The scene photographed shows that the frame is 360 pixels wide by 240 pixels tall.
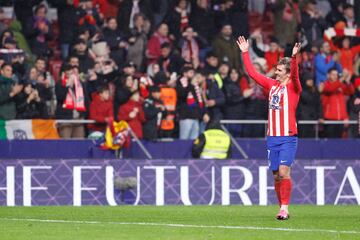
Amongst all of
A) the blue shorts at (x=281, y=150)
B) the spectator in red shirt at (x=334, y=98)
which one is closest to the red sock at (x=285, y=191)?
the blue shorts at (x=281, y=150)

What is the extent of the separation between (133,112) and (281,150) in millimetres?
7729

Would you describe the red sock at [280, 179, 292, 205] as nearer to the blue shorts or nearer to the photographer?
the blue shorts

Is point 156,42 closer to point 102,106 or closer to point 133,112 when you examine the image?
point 133,112

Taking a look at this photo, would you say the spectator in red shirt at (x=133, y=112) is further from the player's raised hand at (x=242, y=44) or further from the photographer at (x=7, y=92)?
the player's raised hand at (x=242, y=44)

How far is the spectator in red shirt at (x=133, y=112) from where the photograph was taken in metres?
23.0

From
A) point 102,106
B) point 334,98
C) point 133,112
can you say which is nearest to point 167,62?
point 133,112

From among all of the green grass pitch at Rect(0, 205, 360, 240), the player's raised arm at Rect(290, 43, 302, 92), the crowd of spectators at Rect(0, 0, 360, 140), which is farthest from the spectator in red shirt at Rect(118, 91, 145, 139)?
the player's raised arm at Rect(290, 43, 302, 92)

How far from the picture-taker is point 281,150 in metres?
15.6

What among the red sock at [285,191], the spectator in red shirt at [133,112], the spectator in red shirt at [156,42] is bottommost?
the red sock at [285,191]

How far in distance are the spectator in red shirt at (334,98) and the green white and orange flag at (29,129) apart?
217 inches

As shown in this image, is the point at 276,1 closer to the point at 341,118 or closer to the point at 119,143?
the point at 341,118

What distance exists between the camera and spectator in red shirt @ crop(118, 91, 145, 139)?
904 inches

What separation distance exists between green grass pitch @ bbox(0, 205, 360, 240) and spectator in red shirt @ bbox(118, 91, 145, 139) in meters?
4.19

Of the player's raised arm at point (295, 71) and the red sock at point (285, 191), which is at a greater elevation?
the player's raised arm at point (295, 71)
